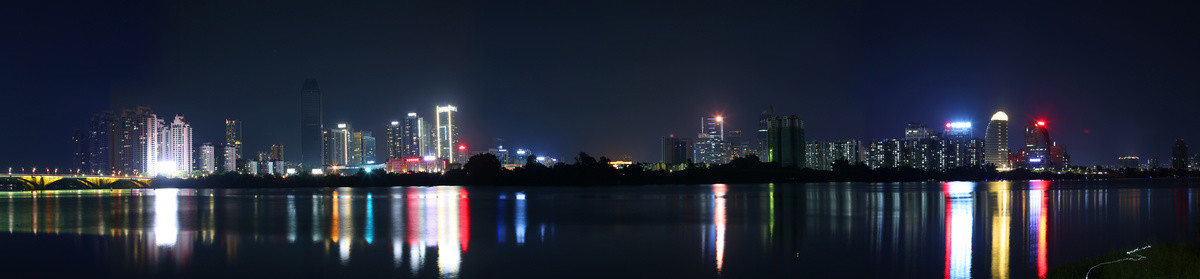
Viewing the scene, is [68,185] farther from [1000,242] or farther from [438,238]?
[1000,242]

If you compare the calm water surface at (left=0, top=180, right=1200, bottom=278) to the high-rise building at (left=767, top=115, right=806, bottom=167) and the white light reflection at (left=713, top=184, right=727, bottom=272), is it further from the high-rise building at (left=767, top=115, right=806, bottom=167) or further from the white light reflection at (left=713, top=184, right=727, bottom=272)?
the high-rise building at (left=767, top=115, right=806, bottom=167)

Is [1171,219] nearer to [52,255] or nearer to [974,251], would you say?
[974,251]

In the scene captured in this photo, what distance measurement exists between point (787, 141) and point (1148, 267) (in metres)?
185

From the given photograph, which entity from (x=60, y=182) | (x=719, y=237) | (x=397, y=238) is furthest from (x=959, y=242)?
(x=60, y=182)

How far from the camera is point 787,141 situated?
195000 mm

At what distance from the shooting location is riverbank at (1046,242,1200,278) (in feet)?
42.5

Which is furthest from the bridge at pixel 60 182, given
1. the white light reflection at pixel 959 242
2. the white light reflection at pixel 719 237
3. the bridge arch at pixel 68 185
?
the white light reflection at pixel 959 242

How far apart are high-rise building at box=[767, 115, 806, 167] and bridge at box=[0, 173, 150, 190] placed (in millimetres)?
131971

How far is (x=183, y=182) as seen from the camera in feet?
504

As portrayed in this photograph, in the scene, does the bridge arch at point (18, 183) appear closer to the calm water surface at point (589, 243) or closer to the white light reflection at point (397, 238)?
the calm water surface at point (589, 243)

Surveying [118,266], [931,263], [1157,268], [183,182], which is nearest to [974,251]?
[931,263]

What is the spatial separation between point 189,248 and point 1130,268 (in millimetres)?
21915

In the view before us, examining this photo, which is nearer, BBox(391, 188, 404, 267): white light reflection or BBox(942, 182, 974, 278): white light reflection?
BBox(942, 182, 974, 278): white light reflection

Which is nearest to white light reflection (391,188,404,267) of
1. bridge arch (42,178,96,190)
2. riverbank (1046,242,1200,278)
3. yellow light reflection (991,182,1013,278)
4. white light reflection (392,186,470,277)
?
white light reflection (392,186,470,277)
